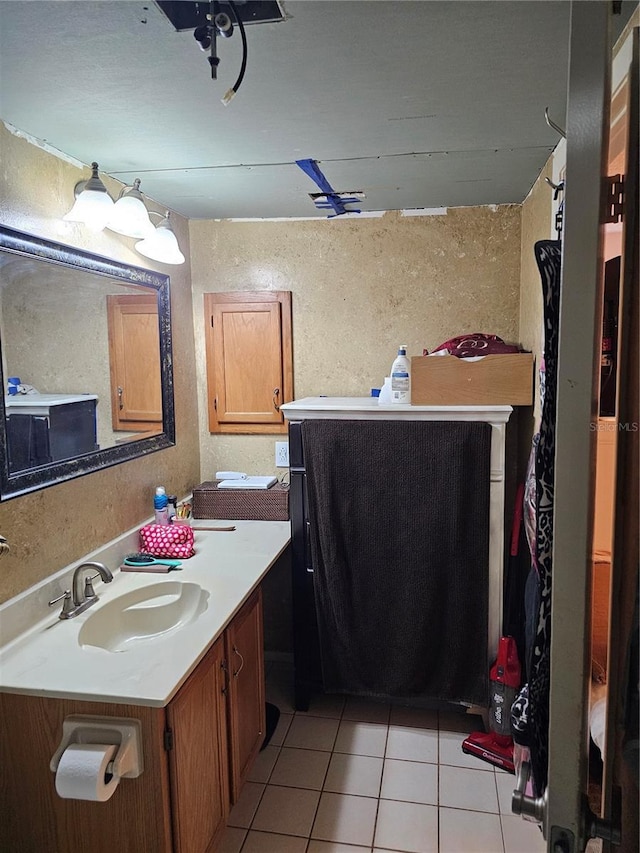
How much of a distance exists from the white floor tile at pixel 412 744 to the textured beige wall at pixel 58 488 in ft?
4.56

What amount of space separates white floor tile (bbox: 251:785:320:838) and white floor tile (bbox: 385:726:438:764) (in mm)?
392

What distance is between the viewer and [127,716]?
137 cm

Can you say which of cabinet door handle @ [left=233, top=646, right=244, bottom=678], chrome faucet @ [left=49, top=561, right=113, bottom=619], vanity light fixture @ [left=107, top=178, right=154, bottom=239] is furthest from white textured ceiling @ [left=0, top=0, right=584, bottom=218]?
cabinet door handle @ [left=233, top=646, right=244, bottom=678]

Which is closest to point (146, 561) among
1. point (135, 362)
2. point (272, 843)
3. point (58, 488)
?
point (58, 488)

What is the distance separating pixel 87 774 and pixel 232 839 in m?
0.87

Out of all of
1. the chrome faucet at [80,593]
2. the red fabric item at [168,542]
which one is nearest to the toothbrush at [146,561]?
the red fabric item at [168,542]

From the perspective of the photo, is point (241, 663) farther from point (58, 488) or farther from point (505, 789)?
point (505, 789)

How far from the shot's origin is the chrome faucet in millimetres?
1753

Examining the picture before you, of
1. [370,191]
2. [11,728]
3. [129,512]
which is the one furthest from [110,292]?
[11,728]

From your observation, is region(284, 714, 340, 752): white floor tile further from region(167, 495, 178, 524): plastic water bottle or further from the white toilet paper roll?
the white toilet paper roll

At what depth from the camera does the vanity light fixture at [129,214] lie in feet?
6.51

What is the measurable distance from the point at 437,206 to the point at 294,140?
1.04 meters

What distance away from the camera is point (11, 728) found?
143cm

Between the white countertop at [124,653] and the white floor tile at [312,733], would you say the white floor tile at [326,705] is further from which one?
the white countertop at [124,653]
